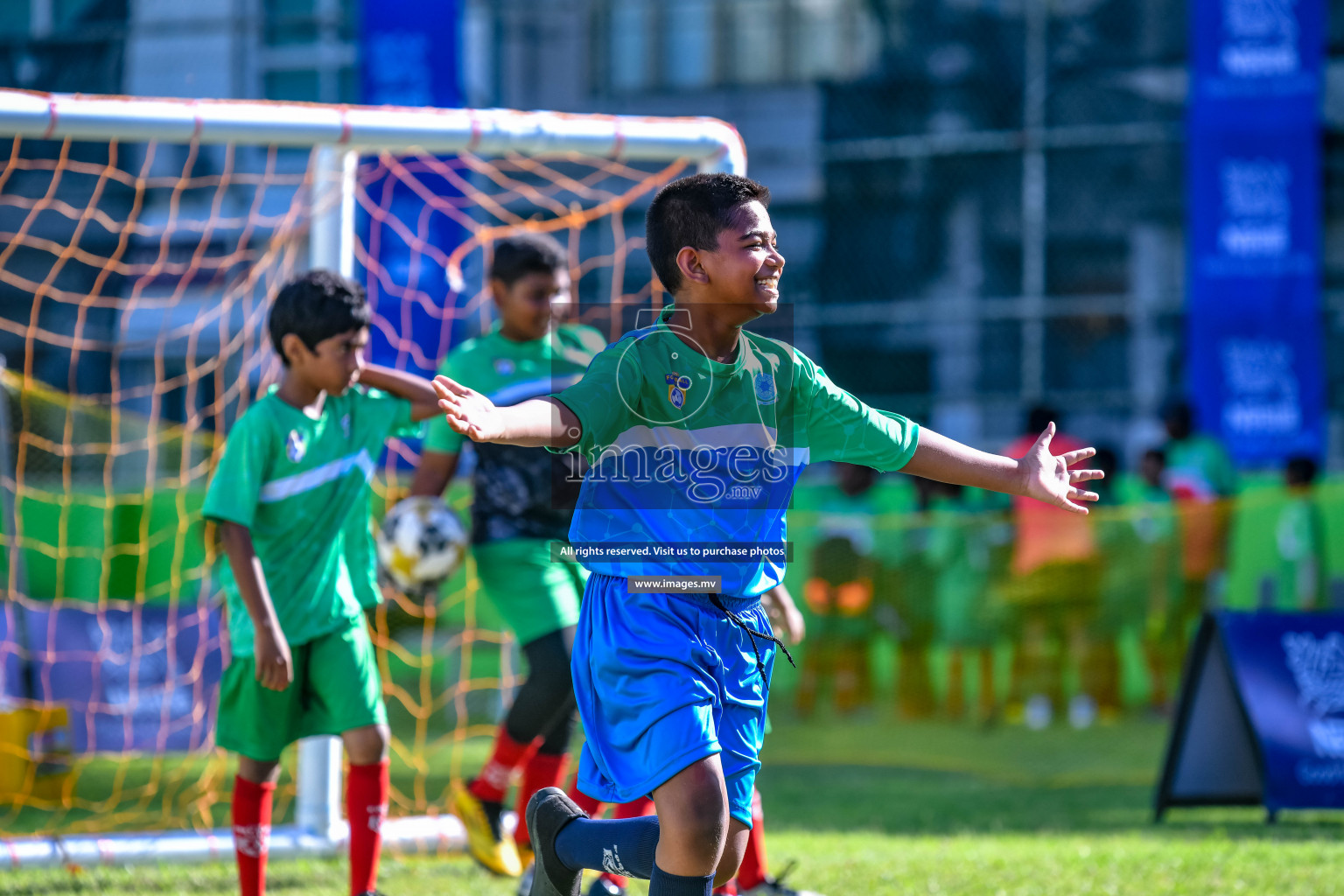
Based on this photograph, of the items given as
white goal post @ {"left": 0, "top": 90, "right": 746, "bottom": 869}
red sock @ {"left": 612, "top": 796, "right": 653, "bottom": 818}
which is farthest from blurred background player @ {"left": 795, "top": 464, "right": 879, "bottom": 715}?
red sock @ {"left": 612, "top": 796, "right": 653, "bottom": 818}

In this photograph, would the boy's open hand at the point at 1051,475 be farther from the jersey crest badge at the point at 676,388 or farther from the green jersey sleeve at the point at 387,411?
the green jersey sleeve at the point at 387,411

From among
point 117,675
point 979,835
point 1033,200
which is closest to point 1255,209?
point 1033,200

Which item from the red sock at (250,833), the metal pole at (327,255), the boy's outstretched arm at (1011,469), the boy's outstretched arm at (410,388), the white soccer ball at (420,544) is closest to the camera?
the boy's outstretched arm at (1011,469)

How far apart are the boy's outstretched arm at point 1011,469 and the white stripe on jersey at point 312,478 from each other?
1634mm

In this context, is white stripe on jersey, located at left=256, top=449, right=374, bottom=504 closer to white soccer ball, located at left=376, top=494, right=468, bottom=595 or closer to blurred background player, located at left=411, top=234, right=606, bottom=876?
blurred background player, located at left=411, top=234, right=606, bottom=876

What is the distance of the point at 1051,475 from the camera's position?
2.99m

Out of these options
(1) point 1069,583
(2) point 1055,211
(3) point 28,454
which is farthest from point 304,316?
(2) point 1055,211

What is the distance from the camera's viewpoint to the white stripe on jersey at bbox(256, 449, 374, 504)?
12.5 feet

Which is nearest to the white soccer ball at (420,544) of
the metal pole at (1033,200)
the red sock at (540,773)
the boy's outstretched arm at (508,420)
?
the red sock at (540,773)

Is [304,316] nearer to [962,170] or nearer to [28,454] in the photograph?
[28,454]

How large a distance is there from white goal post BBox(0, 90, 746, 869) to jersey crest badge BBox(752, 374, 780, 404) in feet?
7.21

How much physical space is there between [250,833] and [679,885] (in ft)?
5.39

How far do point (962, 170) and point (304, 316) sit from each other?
11637mm

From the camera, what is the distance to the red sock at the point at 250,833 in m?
3.87
